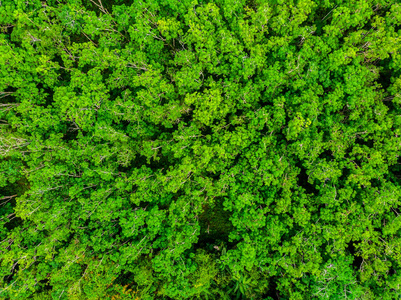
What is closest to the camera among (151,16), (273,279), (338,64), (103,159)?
(338,64)

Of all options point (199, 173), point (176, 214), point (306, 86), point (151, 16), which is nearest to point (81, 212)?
point (176, 214)

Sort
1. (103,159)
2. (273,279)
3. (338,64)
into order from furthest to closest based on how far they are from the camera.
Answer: (273,279) → (103,159) → (338,64)

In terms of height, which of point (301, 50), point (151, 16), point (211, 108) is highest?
point (301, 50)

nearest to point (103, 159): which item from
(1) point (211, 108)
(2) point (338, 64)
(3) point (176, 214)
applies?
(3) point (176, 214)

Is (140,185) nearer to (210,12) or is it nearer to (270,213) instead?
(270,213)

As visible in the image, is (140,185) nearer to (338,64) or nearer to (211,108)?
(211,108)

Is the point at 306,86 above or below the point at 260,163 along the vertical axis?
above

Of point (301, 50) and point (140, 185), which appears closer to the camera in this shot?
point (301, 50)
